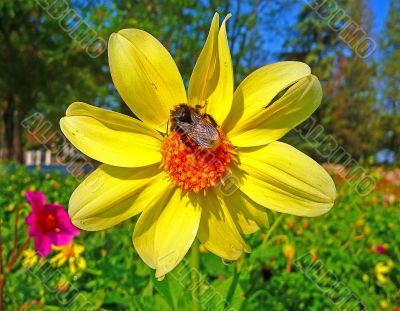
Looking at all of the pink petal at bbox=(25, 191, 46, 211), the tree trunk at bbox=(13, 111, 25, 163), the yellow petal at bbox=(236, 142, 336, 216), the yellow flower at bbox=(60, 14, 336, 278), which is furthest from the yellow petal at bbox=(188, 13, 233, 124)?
the tree trunk at bbox=(13, 111, 25, 163)

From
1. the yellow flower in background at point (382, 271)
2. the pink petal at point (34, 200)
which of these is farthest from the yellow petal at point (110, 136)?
the yellow flower in background at point (382, 271)

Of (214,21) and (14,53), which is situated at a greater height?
(214,21)

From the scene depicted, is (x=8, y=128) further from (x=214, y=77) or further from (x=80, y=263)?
(x=214, y=77)

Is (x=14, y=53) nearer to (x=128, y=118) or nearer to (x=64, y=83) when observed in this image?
(x=64, y=83)

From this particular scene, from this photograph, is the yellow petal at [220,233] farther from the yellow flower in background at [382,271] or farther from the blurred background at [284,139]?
the yellow flower in background at [382,271]

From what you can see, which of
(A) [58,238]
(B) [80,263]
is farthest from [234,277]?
(B) [80,263]

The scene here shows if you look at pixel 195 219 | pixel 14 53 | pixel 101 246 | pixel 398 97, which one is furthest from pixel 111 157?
pixel 398 97
